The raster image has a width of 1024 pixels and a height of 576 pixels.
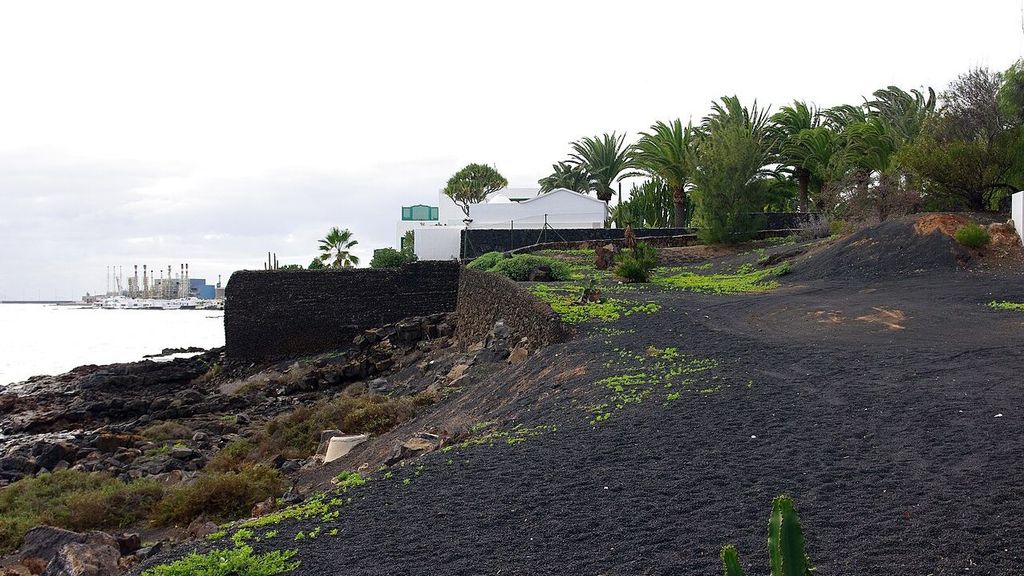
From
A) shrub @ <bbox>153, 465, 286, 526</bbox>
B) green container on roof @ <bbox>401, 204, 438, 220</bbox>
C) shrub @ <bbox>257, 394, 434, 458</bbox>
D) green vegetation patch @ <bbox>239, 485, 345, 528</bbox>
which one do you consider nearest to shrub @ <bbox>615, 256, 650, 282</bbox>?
shrub @ <bbox>257, 394, 434, 458</bbox>

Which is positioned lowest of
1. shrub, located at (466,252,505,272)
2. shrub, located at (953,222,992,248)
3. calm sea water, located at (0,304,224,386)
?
calm sea water, located at (0,304,224,386)

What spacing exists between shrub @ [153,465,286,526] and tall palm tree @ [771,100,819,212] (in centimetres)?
3656

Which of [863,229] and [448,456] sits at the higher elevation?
[863,229]

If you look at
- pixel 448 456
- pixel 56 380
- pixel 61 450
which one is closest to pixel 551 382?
pixel 448 456

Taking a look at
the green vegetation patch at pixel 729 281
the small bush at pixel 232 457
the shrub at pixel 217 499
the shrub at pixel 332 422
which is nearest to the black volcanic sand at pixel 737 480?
the shrub at pixel 217 499

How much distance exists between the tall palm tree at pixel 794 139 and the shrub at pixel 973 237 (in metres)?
21.9

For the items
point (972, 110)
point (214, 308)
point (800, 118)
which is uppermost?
point (800, 118)

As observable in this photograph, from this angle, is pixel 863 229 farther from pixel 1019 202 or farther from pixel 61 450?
pixel 61 450

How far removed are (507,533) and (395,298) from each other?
27.7 m

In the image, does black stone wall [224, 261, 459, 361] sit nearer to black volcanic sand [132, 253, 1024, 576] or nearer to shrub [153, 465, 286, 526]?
shrub [153, 465, 286, 526]

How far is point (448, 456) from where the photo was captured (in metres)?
7.85

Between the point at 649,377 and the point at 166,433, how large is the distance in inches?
514

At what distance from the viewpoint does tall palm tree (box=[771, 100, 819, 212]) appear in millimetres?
42188

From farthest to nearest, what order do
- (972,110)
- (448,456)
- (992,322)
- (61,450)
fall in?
(972,110) → (61,450) → (992,322) → (448,456)
